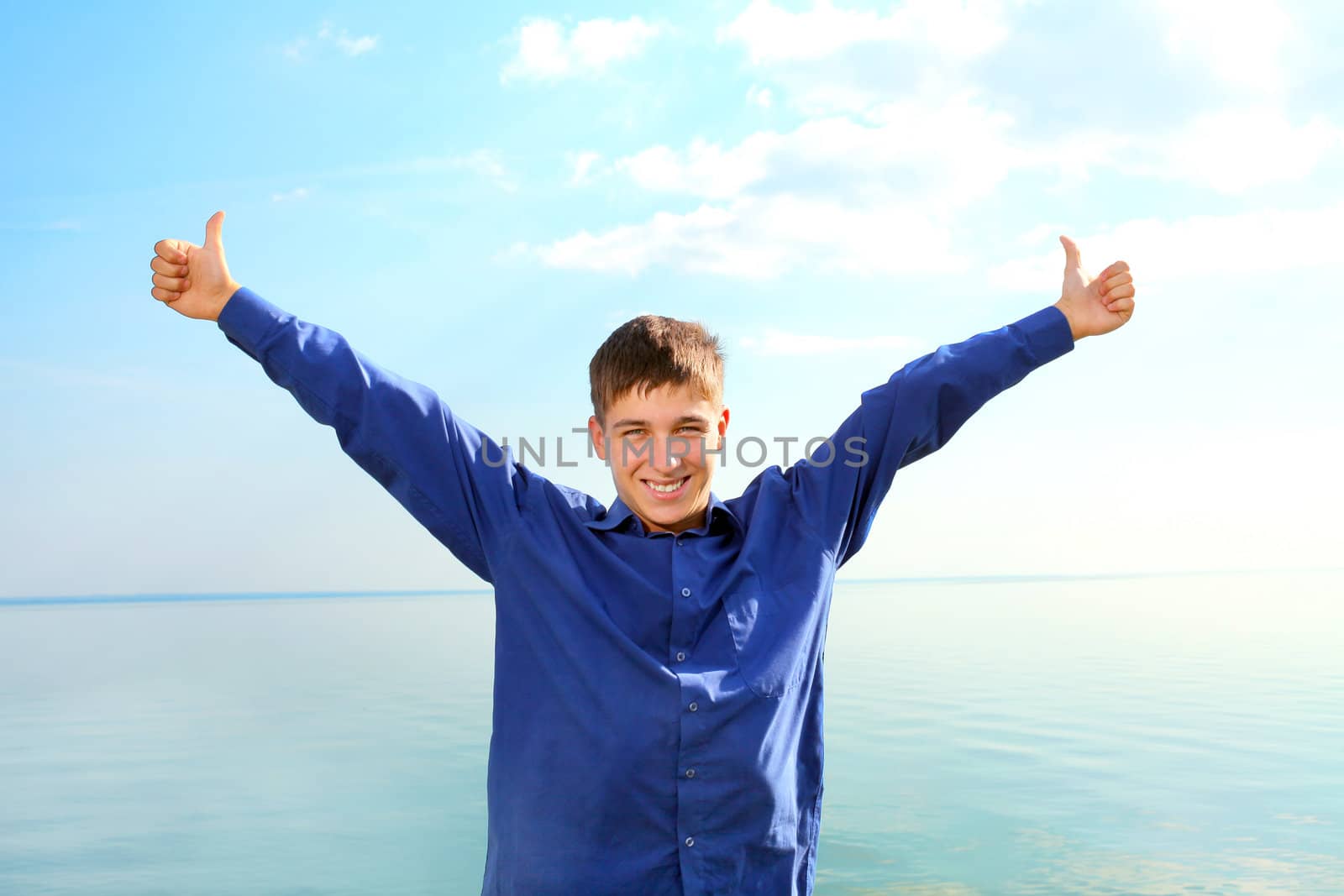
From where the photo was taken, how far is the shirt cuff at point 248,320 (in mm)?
2229

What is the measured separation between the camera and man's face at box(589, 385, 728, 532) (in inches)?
94.3

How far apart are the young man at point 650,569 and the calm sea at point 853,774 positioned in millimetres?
3029

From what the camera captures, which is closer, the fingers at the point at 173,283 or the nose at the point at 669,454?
the fingers at the point at 173,283

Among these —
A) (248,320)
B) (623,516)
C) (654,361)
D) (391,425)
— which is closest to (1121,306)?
(654,361)

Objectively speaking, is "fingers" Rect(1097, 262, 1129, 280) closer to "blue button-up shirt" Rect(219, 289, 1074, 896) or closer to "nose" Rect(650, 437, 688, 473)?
"blue button-up shirt" Rect(219, 289, 1074, 896)

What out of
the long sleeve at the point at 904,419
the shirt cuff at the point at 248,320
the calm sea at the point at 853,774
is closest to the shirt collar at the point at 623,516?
the long sleeve at the point at 904,419

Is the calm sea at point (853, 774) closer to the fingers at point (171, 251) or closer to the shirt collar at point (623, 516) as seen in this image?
the shirt collar at point (623, 516)

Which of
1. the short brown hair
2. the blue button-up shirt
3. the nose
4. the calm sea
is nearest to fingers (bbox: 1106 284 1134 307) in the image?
the blue button-up shirt

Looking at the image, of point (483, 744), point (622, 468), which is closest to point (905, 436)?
point (622, 468)

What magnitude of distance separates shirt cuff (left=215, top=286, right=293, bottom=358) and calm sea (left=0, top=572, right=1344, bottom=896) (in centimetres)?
357

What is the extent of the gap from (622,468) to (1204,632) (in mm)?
17190

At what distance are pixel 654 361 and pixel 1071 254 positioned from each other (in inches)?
42.1

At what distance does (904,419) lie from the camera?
2.41m

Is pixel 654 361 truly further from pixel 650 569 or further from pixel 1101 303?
pixel 1101 303
